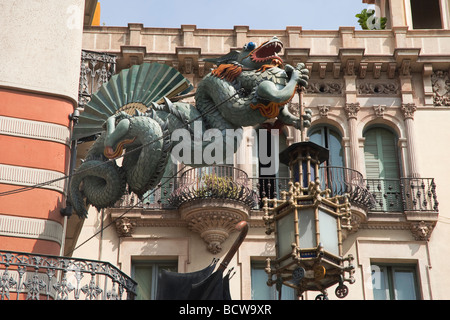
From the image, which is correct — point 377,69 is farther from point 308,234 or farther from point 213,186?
point 308,234

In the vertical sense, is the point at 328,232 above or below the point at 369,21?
below

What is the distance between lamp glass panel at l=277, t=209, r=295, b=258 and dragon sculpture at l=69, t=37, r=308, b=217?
1.44 metres

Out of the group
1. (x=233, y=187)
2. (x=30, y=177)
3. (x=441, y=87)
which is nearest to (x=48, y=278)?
(x=30, y=177)

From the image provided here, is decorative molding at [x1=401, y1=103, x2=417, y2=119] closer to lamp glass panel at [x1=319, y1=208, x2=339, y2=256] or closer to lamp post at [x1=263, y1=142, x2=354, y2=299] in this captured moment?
lamp post at [x1=263, y1=142, x2=354, y2=299]

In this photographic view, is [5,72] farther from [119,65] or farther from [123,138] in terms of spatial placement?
[119,65]

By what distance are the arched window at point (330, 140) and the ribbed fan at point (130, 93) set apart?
9.27 metres

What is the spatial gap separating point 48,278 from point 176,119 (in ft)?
10.0

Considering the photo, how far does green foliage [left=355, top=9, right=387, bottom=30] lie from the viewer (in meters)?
27.5

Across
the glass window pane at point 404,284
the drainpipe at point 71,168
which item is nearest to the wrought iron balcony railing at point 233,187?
the glass window pane at point 404,284

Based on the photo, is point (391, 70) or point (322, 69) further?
point (391, 70)

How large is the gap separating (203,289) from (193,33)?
11919 millimetres

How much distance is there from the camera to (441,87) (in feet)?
80.9
